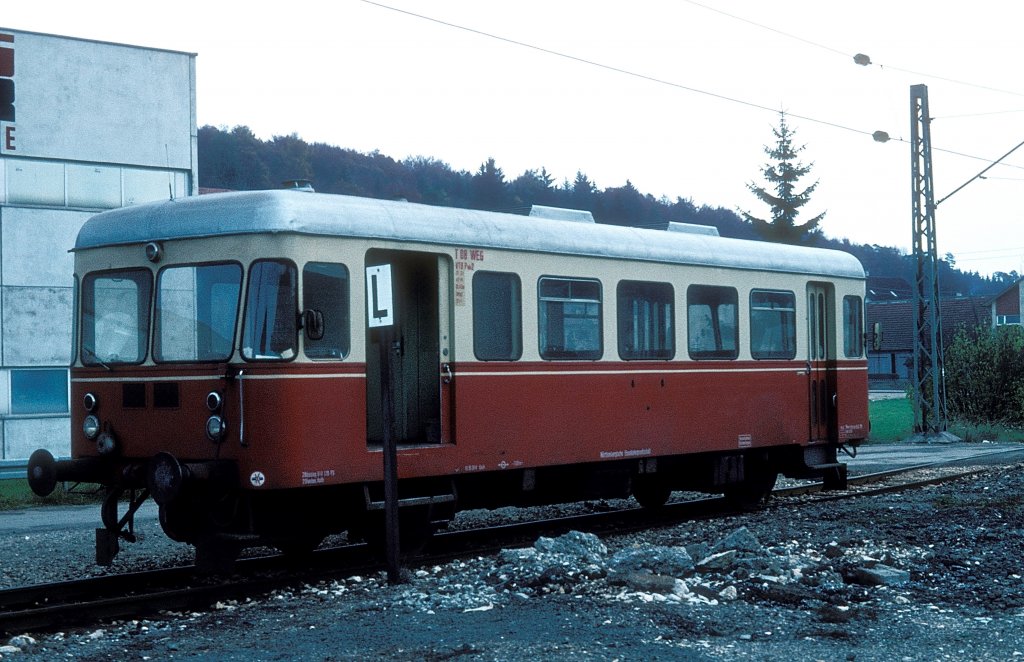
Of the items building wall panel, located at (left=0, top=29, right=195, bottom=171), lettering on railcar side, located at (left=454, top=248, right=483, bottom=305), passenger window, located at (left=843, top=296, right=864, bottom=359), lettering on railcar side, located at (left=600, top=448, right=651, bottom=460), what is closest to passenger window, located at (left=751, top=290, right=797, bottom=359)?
passenger window, located at (left=843, top=296, right=864, bottom=359)

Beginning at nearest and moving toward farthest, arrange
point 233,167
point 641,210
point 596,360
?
point 596,360 < point 233,167 < point 641,210

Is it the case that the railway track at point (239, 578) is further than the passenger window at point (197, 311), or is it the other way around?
the passenger window at point (197, 311)

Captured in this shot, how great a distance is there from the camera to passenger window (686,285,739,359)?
14.3 m

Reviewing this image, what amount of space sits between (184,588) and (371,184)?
84052 mm

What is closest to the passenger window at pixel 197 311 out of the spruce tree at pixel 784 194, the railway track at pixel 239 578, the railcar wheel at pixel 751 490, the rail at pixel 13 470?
the railway track at pixel 239 578

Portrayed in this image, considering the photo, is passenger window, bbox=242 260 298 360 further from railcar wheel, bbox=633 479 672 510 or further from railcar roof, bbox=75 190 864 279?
railcar wheel, bbox=633 479 672 510

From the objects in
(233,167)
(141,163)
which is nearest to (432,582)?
(141,163)

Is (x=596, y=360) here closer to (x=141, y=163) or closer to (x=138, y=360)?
(x=138, y=360)

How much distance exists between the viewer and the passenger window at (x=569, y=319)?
12.5 metres

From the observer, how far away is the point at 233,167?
8094 centimetres

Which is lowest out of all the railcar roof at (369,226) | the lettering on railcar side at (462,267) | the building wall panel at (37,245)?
the lettering on railcar side at (462,267)

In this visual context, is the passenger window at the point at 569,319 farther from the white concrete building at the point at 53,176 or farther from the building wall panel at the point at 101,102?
the white concrete building at the point at 53,176

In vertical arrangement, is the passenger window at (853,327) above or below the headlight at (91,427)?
above

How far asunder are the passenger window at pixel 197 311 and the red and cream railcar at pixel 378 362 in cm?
2
